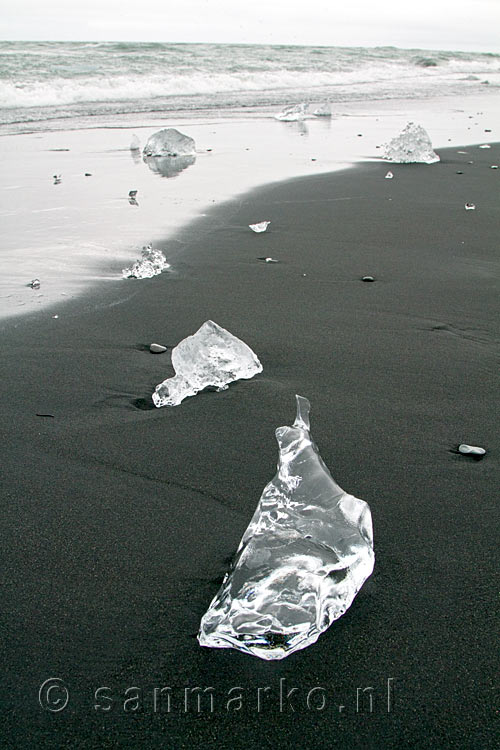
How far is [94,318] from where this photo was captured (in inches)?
121

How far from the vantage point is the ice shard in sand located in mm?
1271

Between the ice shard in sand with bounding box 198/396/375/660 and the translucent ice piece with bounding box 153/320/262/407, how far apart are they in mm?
761

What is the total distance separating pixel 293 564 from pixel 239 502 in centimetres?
40

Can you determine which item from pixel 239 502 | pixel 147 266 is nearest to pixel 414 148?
pixel 147 266

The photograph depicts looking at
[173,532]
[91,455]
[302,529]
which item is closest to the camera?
[302,529]

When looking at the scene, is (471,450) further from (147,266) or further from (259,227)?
(259,227)

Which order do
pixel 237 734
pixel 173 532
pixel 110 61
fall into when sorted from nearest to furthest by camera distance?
pixel 237 734, pixel 173 532, pixel 110 61

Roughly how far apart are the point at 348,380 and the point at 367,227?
256cm

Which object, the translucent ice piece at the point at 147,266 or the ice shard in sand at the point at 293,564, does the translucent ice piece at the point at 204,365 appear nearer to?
the ice shard in sand at the point at 293,564

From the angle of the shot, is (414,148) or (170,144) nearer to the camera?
(414,148)

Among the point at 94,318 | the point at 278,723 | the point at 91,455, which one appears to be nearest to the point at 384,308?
the point at 94,318

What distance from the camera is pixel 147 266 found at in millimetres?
3721

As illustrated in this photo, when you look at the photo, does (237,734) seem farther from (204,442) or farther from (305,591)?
(204,442)

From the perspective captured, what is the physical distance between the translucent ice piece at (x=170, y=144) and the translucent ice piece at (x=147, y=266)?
4.97 m
